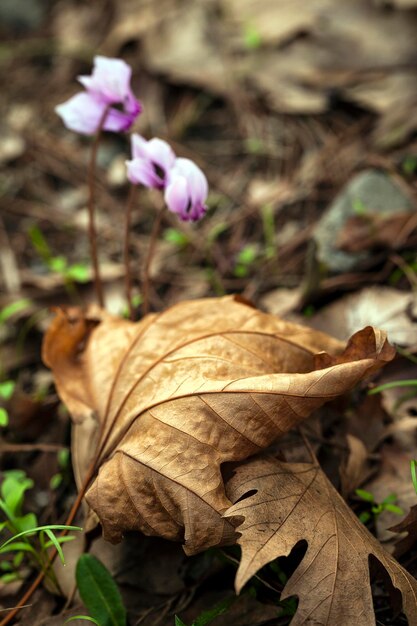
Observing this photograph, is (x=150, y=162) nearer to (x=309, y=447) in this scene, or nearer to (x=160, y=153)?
(x=160, y=153)

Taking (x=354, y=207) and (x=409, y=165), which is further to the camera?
(x=409, y=165)

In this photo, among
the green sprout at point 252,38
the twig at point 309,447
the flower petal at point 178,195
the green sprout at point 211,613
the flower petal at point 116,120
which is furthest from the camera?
the green sprout at point 252,38

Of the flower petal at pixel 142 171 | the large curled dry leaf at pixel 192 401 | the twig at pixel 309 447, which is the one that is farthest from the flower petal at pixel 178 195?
the twig at pixel 309 447

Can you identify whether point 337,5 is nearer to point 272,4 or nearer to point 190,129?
point 272,4

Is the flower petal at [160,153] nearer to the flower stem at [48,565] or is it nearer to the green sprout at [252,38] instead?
the flower stem at [48,565]

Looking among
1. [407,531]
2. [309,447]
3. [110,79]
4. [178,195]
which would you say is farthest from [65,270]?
[407,531]

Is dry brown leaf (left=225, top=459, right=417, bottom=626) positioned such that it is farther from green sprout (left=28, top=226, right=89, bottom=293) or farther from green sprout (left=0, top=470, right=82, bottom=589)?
green sprout (left=28, top=226, right=89, bottom=293)

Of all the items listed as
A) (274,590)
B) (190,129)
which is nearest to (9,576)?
(274,590)
